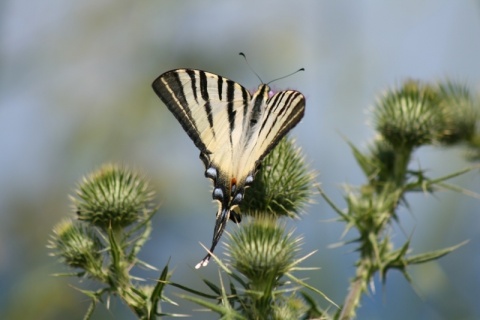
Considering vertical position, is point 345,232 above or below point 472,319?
above

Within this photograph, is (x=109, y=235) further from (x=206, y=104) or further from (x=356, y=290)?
(x=356, y=290)

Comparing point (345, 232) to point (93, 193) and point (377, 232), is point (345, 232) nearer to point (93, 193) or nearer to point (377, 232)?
point (377, 232)

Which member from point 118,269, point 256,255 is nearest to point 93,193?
point 118,269

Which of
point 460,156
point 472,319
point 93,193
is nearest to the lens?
point 93,193

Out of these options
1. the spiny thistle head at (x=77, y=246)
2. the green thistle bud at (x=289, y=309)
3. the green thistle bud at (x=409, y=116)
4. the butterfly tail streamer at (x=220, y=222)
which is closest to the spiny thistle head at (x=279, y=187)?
the butterfly tail streamer at (x=220, y=222)

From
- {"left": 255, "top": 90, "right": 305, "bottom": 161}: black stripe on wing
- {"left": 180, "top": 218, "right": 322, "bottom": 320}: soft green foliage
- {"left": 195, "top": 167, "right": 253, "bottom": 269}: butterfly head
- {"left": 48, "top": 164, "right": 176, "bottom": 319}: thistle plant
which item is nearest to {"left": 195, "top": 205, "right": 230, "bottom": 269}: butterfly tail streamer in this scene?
{"left": 195, "top": 167, "right": 253, "bottom": 269}: butterfly head

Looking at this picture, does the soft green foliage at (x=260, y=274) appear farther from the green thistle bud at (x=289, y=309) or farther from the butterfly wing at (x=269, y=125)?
the butterfly wing at (x=269, y=125)

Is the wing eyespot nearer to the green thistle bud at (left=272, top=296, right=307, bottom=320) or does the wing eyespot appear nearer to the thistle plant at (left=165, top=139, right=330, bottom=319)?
the thistle plant at (left=165, top=139, right=330, bottom=319)
